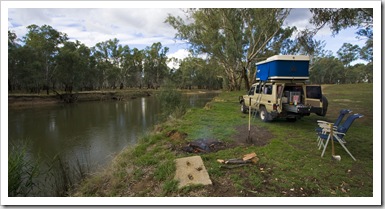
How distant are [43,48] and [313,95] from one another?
3726 centimetres

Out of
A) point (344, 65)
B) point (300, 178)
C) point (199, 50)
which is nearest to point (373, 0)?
point (300, 178)

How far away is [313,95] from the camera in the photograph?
7746 millimetres

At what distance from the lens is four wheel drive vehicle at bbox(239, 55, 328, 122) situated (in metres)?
7.40

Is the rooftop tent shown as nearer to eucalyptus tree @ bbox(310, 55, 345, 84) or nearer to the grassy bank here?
the grassy bank

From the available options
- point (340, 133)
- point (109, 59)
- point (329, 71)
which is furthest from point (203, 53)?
point (329, 71)

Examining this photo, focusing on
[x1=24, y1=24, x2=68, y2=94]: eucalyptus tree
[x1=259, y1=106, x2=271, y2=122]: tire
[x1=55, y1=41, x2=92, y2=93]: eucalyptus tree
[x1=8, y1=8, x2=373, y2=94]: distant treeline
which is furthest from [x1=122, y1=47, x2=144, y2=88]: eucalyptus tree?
[x1=259, y1=106, x2=271, y2=122]: tire

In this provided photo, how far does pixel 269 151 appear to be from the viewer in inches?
204

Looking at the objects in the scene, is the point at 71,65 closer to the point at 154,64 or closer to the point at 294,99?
the point at 154,64

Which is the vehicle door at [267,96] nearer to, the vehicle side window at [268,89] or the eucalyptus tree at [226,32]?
the vehicle side window at [268,89]

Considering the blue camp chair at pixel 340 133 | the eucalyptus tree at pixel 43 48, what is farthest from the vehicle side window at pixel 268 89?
the eucalyptus tree at pixel 43 48

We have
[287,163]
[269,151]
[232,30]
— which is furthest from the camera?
[232,30]

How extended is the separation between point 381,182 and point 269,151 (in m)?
2.03

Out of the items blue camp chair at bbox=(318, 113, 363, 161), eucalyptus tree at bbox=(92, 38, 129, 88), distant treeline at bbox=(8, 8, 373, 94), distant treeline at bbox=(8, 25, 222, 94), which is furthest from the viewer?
eucalyptus tree at bbox=(92, 38, 129, 88)

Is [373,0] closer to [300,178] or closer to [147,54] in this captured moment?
[300,178]
